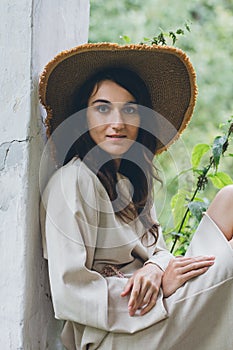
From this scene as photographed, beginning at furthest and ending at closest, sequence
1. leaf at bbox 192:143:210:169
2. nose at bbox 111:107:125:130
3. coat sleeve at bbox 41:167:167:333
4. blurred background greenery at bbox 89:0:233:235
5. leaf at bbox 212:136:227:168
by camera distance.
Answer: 1. blurred background greenery at bbox 89:0:233:235
2. leaf at bbox 192:143:210:169
3. leaf at bbox 212:136:227:168
4. nose at bbox 111:107:125:130
5. coat sleeve at bbox 41:167:167:333

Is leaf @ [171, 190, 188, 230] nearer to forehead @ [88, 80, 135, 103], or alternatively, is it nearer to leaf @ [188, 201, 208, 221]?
leaf @ [188, 201, 208, 221]

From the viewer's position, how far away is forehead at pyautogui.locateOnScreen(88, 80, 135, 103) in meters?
1.55

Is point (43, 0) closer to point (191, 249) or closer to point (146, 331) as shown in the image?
point (191, 249)

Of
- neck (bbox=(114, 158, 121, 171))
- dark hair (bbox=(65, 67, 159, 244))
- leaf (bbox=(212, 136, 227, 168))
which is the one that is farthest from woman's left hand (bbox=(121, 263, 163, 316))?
leaf (bbox=(212, 136, 227, 168))

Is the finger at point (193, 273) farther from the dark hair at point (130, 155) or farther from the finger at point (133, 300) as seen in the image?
the dark hair at point (130, 155)

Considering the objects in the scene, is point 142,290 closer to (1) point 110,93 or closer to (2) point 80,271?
(2) point 80,271

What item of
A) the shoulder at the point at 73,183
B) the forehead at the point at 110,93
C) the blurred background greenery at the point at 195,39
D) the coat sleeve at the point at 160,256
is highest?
the blurred background greenery at the point at 195,39

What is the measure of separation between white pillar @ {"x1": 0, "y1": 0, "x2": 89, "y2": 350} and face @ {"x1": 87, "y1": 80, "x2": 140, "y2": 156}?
133 mm

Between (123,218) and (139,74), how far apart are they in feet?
1.11

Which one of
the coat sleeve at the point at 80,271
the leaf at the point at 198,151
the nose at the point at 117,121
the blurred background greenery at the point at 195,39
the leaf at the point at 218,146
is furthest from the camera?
the blurred background greenery at the point at 195,39

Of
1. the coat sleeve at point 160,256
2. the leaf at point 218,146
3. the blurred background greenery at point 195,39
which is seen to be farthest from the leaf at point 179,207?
the blurred background greenery at point 195,39

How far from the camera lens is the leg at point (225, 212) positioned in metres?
1.54

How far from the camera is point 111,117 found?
60.6 inches

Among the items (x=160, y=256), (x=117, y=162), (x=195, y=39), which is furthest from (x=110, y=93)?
(x=195, y=39)
